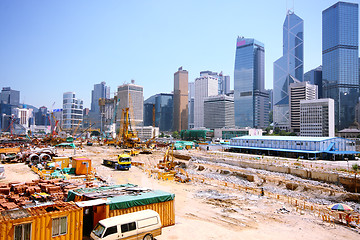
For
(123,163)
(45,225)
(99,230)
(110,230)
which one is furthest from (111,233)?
(123,163)

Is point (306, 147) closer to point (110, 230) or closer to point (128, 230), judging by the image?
point (128, 230)

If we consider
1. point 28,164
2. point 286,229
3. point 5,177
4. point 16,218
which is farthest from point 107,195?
point 28,164

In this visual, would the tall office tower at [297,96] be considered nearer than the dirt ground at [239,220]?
No

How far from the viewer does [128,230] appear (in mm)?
11602

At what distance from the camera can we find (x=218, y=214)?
1931 cm

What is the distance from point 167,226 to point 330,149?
5349 centimetres

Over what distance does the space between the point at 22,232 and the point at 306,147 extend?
5817 centimetres

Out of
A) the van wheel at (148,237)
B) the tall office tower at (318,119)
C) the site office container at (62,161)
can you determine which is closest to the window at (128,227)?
the van wheel at (148,237)

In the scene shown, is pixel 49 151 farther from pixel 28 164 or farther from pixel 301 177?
pixel 301 177

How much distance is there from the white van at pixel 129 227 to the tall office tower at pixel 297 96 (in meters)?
170

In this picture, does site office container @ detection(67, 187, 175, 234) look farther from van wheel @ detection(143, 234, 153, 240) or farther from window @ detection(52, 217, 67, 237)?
van wheel @ detection(143, 234, 153, 240)

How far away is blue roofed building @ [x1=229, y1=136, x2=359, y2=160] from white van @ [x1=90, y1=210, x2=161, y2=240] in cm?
5055

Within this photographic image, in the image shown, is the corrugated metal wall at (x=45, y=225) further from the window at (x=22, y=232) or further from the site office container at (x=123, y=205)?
the site office container at (x=123, y=205)

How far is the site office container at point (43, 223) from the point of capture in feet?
33.2
